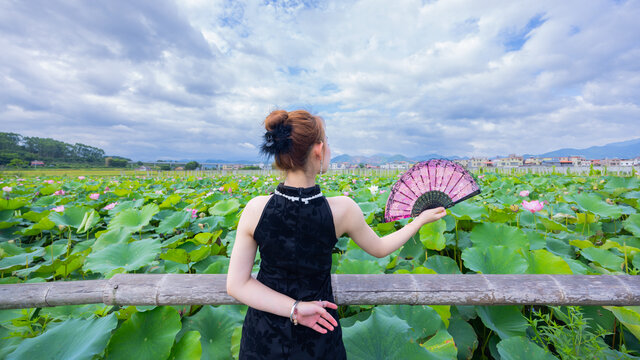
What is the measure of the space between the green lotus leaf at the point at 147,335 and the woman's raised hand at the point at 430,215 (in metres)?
0.99

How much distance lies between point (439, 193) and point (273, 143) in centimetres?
63

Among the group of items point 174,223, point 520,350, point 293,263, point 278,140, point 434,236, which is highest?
point 278,140

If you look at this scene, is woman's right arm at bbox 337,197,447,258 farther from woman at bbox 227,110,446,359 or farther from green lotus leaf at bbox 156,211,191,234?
green lotus leaf at bbox 156,211,191,234

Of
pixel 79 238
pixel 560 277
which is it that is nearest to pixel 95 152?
pixel 79 238

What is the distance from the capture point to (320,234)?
2.78 feet

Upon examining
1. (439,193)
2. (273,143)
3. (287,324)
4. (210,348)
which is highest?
(273,143)

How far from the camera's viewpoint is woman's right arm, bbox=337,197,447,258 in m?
0.89

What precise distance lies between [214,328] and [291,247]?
2.20 ft

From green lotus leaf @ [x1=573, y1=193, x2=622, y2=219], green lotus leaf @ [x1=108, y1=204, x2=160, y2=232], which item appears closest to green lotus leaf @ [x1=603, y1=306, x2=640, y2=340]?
green lotus leaf @ [x1=573, y1=193, x2=622, y2=219]

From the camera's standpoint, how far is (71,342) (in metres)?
0.97

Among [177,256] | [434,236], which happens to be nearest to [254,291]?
[177,256]

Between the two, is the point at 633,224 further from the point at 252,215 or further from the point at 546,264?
the point at 252,215

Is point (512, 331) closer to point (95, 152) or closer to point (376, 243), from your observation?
point (376, 243)

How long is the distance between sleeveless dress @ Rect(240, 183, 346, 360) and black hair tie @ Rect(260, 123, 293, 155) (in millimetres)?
117
